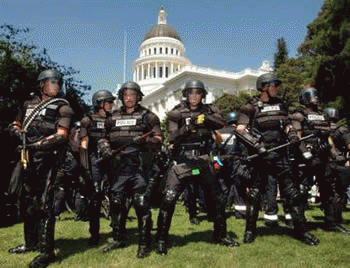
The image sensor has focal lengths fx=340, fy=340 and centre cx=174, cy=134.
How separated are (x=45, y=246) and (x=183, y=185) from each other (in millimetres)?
2141

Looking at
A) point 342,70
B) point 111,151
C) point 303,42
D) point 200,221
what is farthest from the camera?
point 303,42

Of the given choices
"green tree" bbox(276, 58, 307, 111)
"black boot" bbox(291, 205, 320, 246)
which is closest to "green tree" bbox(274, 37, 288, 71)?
"green tree" bbox(276, 58, 307, 111)

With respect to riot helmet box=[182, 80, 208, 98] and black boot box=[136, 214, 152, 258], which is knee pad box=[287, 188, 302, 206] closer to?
A: riot helmet box=[182, 80, 208, 98]

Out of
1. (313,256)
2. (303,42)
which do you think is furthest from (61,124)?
(303,42)

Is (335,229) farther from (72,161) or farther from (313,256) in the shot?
(72,161)

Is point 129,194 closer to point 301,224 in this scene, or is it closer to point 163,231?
point 163,231

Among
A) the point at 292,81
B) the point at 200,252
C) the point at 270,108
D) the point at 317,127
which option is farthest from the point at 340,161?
the point at 292,81

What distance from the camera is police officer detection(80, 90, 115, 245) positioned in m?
5.80

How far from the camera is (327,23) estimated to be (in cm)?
2625

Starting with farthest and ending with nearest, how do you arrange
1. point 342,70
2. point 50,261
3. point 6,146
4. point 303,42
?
point 303,42 < point 342,70 < point 6,146 < point 50,261

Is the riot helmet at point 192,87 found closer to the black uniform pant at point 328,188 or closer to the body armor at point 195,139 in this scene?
the body armor at point 195,139

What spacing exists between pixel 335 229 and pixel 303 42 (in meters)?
36.0

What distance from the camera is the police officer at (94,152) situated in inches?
228

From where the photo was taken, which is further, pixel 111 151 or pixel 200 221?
pixel 200 221
